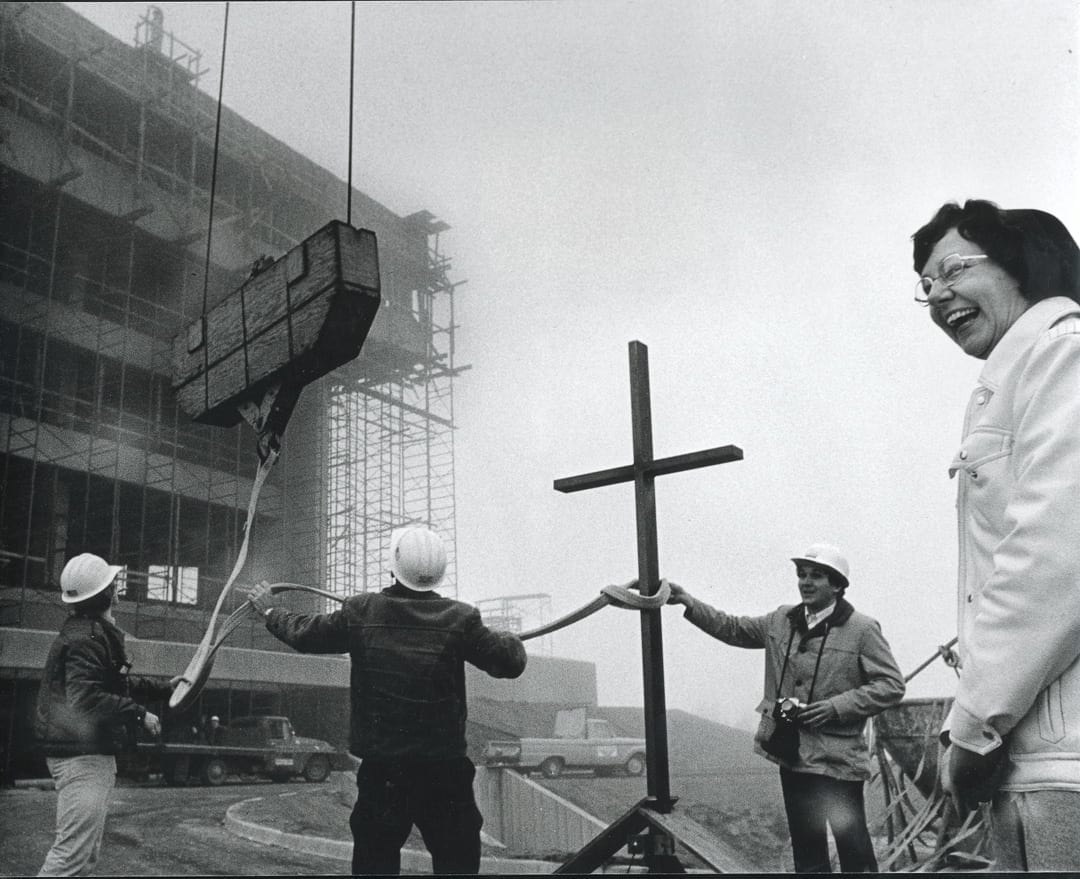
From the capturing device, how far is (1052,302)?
169 cm

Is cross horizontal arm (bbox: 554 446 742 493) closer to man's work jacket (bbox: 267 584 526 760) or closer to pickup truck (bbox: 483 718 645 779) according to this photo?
man's work jacket (bbox: 267 584 526 760)

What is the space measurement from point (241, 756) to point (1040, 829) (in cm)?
1373

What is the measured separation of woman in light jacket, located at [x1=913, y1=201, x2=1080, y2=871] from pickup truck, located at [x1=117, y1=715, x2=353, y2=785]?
488 inches

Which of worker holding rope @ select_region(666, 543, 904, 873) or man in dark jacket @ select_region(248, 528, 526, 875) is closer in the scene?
man in dark jacket @ select_region(248, 528, 526, 875)

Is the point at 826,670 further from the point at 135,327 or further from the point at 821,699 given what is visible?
the point at 135,327

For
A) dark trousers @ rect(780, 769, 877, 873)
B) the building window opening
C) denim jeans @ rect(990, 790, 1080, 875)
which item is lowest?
dark trousers @ rect(780, 769, 877, 873)

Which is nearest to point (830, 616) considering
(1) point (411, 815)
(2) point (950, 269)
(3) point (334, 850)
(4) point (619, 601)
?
(4) point (619, 601)

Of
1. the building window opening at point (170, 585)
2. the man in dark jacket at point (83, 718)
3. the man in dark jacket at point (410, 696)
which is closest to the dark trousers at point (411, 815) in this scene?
the man in dark jacket at point (410, 696)

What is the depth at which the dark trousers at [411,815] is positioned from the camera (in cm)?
315

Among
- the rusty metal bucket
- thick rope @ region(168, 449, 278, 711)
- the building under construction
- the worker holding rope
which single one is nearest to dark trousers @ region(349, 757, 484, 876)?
thick rope @ region(168, 449, 278, 711)

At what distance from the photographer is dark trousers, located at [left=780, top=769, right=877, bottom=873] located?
3357 mm

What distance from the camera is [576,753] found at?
15844 mm

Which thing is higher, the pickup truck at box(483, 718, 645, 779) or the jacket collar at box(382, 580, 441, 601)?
the jacket collar at box(382, 580, 441, 601)

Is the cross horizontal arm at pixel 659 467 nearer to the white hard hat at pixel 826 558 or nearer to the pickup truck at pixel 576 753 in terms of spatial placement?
the white hard hat at pixel 826 558
